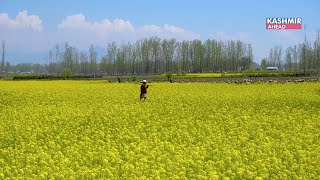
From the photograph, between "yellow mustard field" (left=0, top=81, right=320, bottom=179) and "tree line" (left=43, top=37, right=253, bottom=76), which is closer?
"yellow mustard field" (left=0, top=81, right=320, bottom=179)

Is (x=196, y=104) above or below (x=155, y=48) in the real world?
below

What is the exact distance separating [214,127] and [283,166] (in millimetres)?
6473

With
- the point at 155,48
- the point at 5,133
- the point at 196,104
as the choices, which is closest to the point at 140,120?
the point at 5,133

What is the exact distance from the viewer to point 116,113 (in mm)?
21250

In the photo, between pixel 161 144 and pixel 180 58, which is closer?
pixel 161 144

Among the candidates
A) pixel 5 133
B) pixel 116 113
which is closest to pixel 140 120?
pixel 116 113

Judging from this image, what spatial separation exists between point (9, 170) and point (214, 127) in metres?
8.22

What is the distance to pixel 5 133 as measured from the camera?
16172 mm

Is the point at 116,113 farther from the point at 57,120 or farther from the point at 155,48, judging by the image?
the point at 155,48

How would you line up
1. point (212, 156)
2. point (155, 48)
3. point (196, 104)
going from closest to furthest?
1. point (212, 156)
2. point (196, 104)
3. point (155, 48)

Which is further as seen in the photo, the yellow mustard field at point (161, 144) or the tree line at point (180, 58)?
the tree line at point (180, 58)

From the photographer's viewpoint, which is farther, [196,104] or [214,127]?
[196,104]

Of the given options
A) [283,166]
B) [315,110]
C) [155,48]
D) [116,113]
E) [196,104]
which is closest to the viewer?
[283,166]

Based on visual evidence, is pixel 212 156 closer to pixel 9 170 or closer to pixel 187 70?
pixel 9 170
